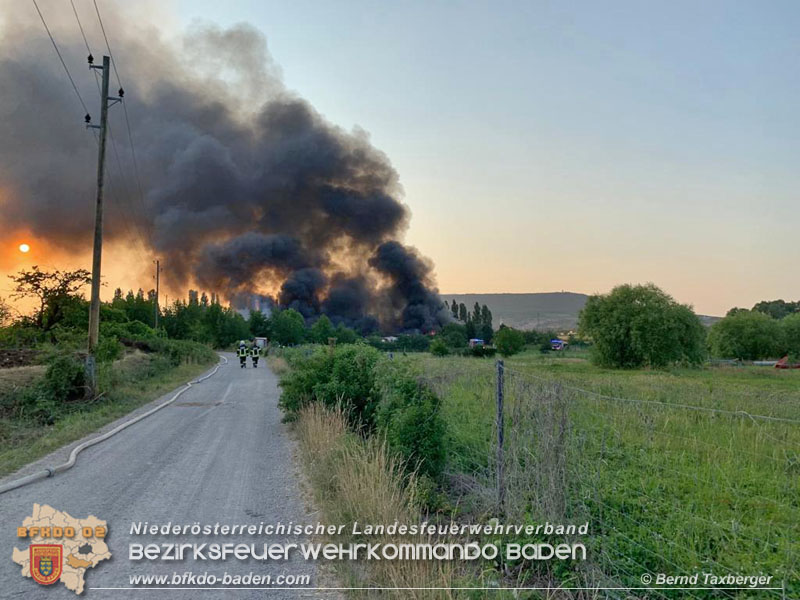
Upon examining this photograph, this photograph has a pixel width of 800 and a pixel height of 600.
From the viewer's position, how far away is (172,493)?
672 centimetres

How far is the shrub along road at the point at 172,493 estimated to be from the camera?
14.9ft

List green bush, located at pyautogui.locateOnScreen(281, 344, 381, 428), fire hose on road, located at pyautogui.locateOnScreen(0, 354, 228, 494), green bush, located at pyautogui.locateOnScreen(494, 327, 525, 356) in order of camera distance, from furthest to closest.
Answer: green bush, located at pyautogui.locateOnScreen(494, 327, 525, 356) → green bush, located at pyautogui.locateOnScreen(281, 344, 381, 428) → fire hose on road, located at pyautogui.locateOnScreen(0, 354, 228, 494)

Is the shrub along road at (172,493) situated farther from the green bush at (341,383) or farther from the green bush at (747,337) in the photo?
the green bush at (747,337)

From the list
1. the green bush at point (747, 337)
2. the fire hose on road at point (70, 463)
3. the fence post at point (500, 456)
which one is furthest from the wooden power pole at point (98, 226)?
the green bush at point (747, 337)

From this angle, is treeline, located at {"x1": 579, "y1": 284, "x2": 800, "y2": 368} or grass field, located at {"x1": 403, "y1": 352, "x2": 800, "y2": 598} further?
treeline, located at {"x1": 579, "y1": 284, "x2": 800, "y2": 368}

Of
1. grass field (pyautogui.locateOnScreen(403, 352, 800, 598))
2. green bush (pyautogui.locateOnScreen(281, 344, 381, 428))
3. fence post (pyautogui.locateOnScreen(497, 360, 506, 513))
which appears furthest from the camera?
green bush (pyautogui.locateOnScreen(281, 344, 381, 428))

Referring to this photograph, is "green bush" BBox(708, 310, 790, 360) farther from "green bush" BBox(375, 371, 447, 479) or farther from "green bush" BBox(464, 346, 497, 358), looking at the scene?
"green bush" BBox(375, 371, 447, 479)

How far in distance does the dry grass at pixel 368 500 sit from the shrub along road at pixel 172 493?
1.16 ft

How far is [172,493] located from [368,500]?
314 cm

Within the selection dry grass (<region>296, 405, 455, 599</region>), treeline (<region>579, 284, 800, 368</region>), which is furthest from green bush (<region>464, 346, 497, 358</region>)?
dry grass (<region>296, 405, 455, 599</region>)

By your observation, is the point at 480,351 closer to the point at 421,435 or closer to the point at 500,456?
the point at 421,435

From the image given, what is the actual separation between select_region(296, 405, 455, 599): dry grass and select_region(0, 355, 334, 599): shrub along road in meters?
0.35

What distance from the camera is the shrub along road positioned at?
14.9ft

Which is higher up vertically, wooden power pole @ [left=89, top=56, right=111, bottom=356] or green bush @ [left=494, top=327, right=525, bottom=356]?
wooden power pole @ [left=89, top=56, right=111, bottom=356]
